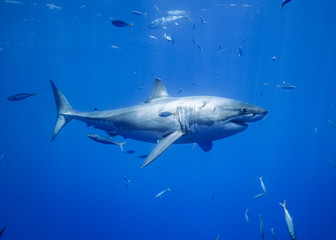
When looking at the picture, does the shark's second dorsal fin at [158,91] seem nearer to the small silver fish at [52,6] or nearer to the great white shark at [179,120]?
the great white shark at [179,120]

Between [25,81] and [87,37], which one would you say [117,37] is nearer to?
[87,37]

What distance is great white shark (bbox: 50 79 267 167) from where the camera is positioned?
3500 millimetres

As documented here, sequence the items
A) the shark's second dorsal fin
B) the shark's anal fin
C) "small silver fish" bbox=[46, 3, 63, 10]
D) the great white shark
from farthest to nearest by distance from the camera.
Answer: "small silver fish" bbox=[46, 3, 63, 10] → the shark's second dorsal fin → the great white shark → the shark's anal fin

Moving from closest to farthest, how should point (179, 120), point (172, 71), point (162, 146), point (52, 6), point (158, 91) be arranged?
1. point (162, 146)
2. point (179, 120)
3. point (158, 91)
4. point (52, 6)
5. point (172, 71)

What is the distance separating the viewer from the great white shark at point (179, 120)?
3.50 m

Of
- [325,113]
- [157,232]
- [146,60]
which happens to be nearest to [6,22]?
[146,60]

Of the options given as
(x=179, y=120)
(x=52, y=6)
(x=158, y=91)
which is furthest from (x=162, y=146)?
(x=52, y=6)

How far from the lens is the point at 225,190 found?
40250 millimetres

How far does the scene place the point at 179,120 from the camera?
4.11 metres

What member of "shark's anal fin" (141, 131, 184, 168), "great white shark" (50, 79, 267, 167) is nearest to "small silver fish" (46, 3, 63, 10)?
"great white shark" (50, 79, 267, 167)

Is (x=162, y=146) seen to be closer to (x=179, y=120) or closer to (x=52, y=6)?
(x=179, y=120)

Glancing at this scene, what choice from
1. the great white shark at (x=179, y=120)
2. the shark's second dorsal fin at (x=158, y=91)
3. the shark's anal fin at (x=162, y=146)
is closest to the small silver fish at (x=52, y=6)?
the great white shark at (x=179, y=120)

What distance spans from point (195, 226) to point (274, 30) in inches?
1060

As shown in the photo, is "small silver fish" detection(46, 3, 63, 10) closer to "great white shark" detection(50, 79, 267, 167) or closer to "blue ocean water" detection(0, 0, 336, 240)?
"blue ocean water" detection(0, 0, 336, 240)
